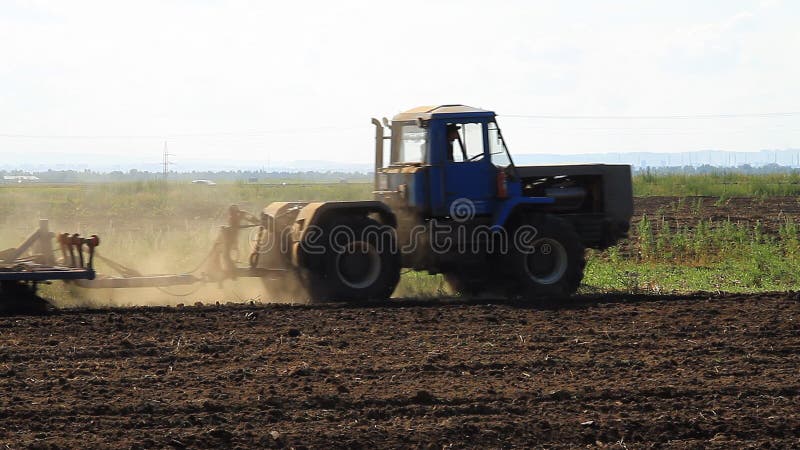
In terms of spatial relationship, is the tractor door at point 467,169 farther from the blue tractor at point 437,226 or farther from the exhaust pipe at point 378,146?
the exhaust pipe at point 378,146

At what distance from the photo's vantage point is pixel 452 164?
14.1 meters

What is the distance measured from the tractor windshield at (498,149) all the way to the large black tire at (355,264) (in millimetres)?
1721

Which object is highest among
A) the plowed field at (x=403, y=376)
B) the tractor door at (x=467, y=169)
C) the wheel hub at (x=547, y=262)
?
the tractor door at (x=467, y=169)

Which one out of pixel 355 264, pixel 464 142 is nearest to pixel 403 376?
pixel 355 264

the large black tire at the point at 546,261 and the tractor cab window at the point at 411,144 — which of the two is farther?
the large black tire at the point at 546,261

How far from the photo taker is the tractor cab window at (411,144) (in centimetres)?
1423

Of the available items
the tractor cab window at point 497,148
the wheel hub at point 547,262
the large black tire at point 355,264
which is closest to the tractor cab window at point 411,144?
the tractor cab window at point 497,148

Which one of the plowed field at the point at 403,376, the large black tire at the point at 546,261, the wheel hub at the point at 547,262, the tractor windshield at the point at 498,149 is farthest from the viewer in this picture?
the wheel hub at the point at 547,262

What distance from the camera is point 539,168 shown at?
49.1 feet

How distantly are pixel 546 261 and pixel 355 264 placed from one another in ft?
8.85

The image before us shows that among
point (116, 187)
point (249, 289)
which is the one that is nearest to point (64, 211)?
point (116, 187)

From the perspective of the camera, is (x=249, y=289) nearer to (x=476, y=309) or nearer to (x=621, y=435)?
(x=476, y=309)

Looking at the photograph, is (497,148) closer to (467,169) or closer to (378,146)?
(467,169)

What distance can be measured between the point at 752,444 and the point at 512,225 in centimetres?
746
